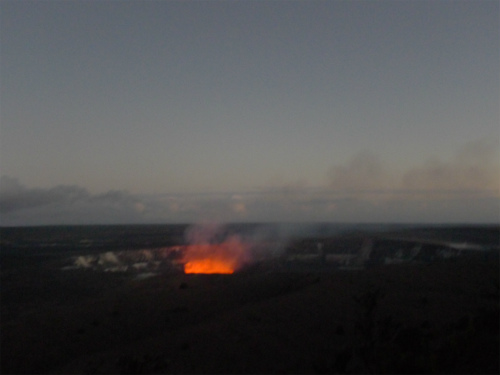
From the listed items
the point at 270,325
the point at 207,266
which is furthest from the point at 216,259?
the point at 270,325

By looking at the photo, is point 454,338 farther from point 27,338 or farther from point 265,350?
point 27,338

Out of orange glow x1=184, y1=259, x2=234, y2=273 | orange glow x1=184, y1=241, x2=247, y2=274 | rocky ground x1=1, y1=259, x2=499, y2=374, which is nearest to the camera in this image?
rocky ground x1=1, y1=259, x2=499, y2=374

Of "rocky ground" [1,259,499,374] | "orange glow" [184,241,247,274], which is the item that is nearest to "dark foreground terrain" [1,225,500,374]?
"rocky ground" [1,259,499,374]

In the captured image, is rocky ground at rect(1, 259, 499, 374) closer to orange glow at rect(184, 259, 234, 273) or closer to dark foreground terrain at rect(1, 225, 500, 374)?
dark foreground terrain at rect(1, 225, 500, 374)

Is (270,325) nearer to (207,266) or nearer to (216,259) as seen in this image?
(207,266)

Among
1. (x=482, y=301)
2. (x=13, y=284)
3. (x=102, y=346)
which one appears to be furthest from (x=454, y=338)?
(x=13, y=284)
